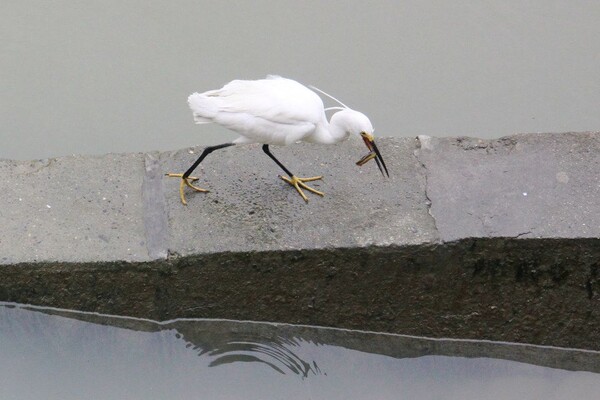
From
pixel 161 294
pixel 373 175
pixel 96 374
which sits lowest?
pixel 96 374

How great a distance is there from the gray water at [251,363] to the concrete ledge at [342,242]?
0.06 m

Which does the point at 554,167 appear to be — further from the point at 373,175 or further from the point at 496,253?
the point at 373,175

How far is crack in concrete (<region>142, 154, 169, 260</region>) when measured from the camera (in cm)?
264

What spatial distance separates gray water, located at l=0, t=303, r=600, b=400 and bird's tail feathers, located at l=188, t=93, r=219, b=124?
67 cm

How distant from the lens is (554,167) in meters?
2.85

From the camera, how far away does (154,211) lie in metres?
2.79

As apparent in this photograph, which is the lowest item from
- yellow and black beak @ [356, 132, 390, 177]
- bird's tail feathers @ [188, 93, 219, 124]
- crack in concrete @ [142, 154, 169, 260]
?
crack in concrete @ [142, 154, 169, 260]

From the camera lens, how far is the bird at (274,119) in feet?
9.09

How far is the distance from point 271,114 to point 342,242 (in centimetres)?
49

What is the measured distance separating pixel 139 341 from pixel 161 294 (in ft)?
0.68

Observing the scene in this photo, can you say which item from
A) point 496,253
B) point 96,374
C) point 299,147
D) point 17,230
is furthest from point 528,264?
point 17,230

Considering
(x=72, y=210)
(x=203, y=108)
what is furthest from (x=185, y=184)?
(x=72, y=210)

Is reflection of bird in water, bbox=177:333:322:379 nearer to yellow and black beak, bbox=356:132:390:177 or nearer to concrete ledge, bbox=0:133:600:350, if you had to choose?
concrete ledge, bbox=0:133:600:350

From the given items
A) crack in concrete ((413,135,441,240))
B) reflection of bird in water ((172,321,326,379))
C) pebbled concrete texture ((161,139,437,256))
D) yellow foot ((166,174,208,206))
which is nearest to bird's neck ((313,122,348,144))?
pebbled concrete texture ((161,139,437,256))
